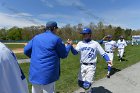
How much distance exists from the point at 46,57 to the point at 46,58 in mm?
18

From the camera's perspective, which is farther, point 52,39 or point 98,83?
point 98,83

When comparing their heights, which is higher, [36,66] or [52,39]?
[52,39]

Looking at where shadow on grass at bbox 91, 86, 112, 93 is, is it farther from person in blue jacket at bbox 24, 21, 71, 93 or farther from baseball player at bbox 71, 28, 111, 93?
person in blue jacket at bbox 24, 21, 71, 93

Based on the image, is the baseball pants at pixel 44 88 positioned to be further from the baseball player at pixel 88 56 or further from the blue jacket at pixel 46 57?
the baseball player at pixel 88 56

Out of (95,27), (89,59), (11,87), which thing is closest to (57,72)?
(89,59)

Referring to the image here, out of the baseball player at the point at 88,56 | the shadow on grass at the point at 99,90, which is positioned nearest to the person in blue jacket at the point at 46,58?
the baseball player at the point at 88,56

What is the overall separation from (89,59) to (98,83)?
11.6 ft

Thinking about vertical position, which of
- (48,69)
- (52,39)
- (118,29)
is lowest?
(118,29)

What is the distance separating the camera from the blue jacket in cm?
597

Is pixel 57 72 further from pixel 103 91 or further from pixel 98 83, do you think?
pixel 98 83

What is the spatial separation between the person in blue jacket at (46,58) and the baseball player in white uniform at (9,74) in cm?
367

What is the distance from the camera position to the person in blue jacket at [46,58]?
597 cm

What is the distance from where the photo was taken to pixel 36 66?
604cm

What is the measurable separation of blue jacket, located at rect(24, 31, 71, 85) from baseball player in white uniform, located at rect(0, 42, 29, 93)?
3672mm
